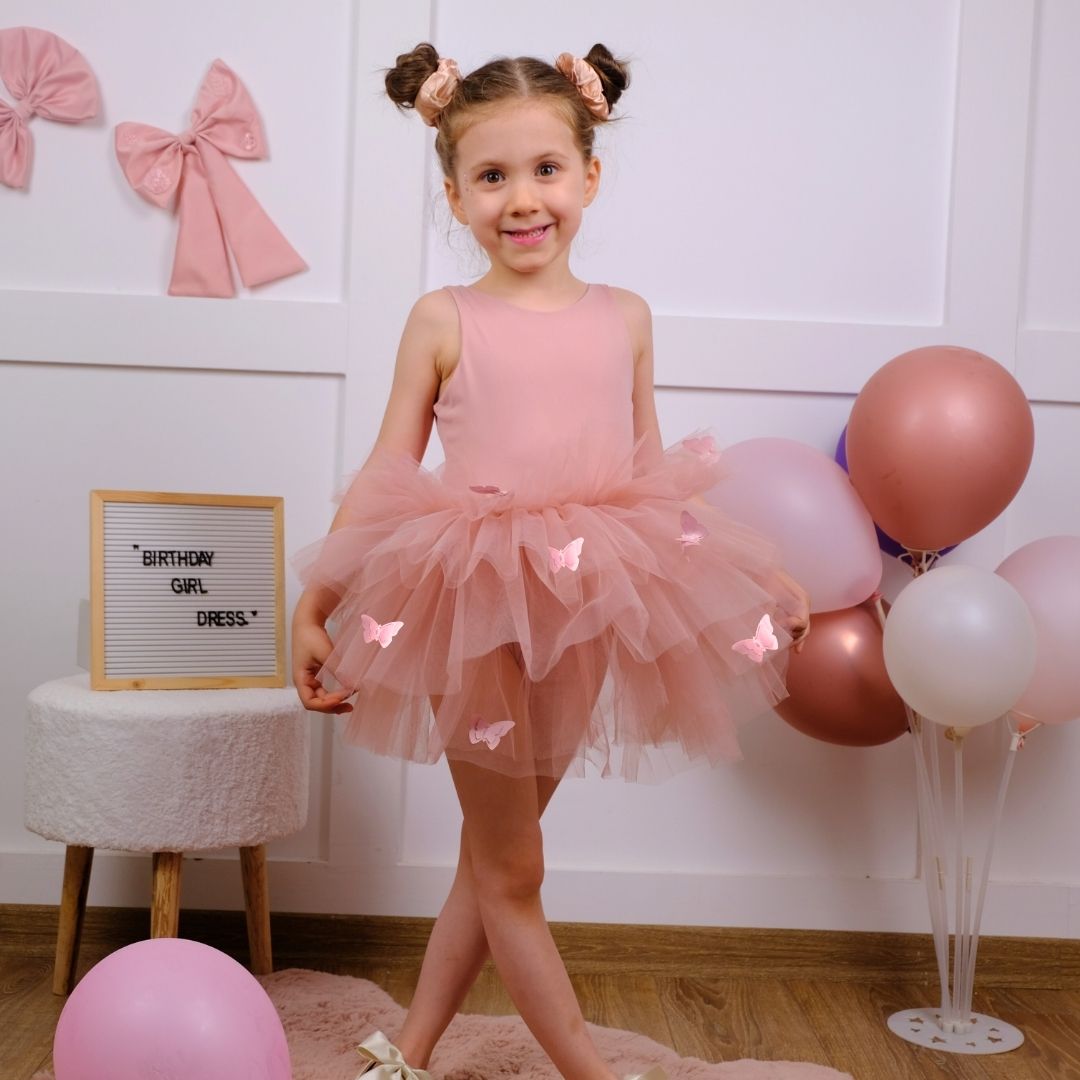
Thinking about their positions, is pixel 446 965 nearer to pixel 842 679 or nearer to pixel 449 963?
pixel 449 963

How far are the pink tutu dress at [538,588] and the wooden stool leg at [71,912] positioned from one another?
3.04 feet

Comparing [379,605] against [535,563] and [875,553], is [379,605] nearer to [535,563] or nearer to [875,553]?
[535,563]

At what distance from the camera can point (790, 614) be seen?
1657mm

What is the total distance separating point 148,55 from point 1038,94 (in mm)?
1616

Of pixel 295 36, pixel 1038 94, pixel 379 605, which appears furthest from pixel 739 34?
pixel 379 605

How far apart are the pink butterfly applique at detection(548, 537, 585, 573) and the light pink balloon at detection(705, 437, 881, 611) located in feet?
2.15

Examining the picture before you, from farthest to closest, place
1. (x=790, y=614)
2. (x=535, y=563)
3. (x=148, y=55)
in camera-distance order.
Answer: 1. (x=148, y=55)
2. (x=790, y=614)
3. (x=535, y=563)

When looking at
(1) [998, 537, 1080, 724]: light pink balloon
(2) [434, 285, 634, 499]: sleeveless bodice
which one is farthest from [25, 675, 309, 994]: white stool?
(1) [998, 537, 1080, 724]: light pink balloon

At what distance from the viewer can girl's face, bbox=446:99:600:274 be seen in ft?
5.29

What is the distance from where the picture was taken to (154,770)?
6.76 ft

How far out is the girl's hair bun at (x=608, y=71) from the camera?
170cm

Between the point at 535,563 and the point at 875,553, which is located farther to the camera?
the point at 875,553

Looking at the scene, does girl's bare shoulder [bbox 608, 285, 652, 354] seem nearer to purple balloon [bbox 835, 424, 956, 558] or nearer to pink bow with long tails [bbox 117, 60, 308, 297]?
purple balloon [bbox 835, 424, 956, 558]

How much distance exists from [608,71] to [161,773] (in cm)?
122
